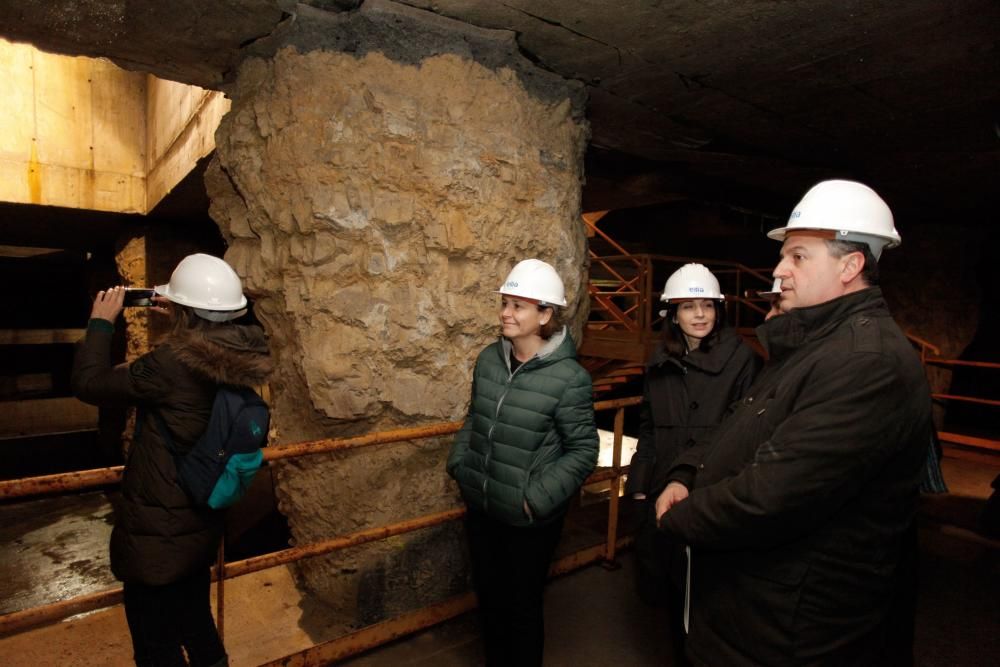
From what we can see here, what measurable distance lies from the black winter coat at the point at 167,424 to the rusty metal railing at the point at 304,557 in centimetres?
16

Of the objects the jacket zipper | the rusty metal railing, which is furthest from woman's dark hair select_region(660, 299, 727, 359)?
the jacket zipper

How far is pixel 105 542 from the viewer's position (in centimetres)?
593

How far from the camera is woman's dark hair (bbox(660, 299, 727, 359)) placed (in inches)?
104

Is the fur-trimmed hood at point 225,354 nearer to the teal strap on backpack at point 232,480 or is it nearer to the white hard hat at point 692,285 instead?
the teal strap on backpack at point 232,480

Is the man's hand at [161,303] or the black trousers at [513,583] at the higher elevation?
the man's hand at [161,303]

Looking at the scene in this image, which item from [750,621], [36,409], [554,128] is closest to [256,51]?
[554,128]

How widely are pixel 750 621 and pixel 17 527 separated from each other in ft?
26.1

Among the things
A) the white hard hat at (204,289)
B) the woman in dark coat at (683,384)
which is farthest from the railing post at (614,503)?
the white hard hat at (204,289)

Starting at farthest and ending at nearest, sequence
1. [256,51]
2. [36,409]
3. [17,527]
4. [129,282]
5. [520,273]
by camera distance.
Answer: [36,409]
[129,282]
[17,527]
[256,51]
[520,273]

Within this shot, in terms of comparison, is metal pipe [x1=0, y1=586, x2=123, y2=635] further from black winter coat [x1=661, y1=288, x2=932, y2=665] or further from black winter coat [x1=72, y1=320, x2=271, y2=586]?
black winter coat [x1=661, y1=288, x2=932, y2=665]

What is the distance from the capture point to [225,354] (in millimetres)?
1889

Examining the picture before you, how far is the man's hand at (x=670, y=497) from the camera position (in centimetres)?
177

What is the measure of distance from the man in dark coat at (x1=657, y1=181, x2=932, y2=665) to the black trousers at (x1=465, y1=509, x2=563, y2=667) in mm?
767

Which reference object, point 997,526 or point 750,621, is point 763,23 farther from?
point 997,526
